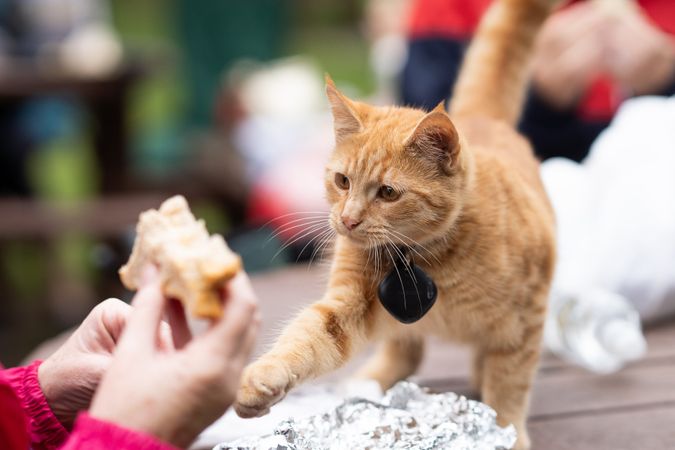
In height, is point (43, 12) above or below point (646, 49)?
below

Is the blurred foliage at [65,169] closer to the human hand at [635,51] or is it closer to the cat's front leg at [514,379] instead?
the human hand at [635,51]

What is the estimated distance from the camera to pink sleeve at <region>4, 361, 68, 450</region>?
116 cm

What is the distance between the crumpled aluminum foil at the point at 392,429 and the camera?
3.65 ft

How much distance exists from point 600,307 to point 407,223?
650 millimetres

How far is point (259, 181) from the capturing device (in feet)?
12.6

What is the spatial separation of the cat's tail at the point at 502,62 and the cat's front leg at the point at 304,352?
26.4 inches

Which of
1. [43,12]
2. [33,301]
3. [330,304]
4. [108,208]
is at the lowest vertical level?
[33,301]

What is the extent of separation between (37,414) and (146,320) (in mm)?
403

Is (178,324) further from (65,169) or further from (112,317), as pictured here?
(65,169)

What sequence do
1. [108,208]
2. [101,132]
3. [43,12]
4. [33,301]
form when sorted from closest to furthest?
1. [108,208]
2. [101,132]
3. [33,301]
4. [43,12]

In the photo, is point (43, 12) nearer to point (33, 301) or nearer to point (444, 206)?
point (33, 301)

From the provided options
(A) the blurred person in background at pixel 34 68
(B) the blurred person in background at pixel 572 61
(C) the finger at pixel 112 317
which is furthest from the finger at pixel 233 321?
(A) the blurred person in background at pixel 34 68

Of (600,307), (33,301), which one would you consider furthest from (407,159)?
(33,301)

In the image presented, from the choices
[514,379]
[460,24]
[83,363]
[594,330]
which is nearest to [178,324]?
[83,363]
